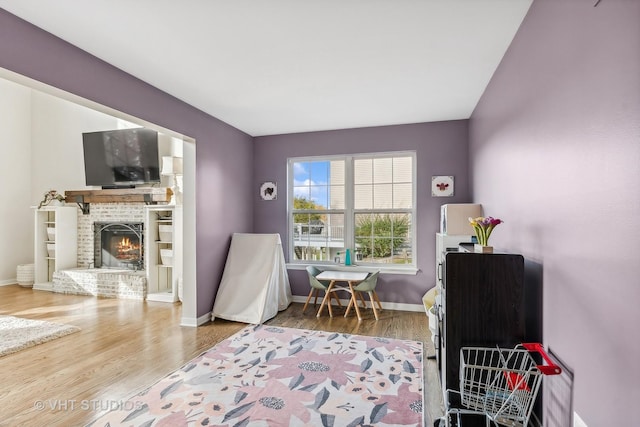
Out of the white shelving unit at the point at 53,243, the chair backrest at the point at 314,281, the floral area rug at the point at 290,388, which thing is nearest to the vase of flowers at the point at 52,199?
the white shelving unit at the point at 53,243

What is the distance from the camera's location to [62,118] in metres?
6.54

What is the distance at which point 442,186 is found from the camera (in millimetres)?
4477

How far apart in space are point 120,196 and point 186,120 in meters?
2.65

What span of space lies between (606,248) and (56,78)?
3.34 metres

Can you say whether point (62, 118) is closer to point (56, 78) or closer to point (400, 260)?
point (56, 78)

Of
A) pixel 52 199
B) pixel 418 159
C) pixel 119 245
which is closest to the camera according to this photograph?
pixel 418 159

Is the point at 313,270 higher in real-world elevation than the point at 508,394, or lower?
higher

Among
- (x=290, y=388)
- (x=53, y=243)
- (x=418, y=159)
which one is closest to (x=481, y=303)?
(x=290, y=388)

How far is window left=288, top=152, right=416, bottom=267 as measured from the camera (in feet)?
15.5

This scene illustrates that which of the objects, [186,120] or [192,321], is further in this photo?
[192,321]

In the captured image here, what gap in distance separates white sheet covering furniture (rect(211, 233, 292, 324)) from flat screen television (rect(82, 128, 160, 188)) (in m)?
2.16

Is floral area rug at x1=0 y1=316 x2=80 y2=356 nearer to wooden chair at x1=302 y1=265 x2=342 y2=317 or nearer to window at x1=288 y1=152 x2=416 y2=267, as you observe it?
wooden chair at x1=302 y1=265 x2=342 y2=317

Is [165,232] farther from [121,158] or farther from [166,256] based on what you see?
[121,158]

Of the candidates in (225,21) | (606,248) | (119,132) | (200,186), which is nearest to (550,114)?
(606,248)
